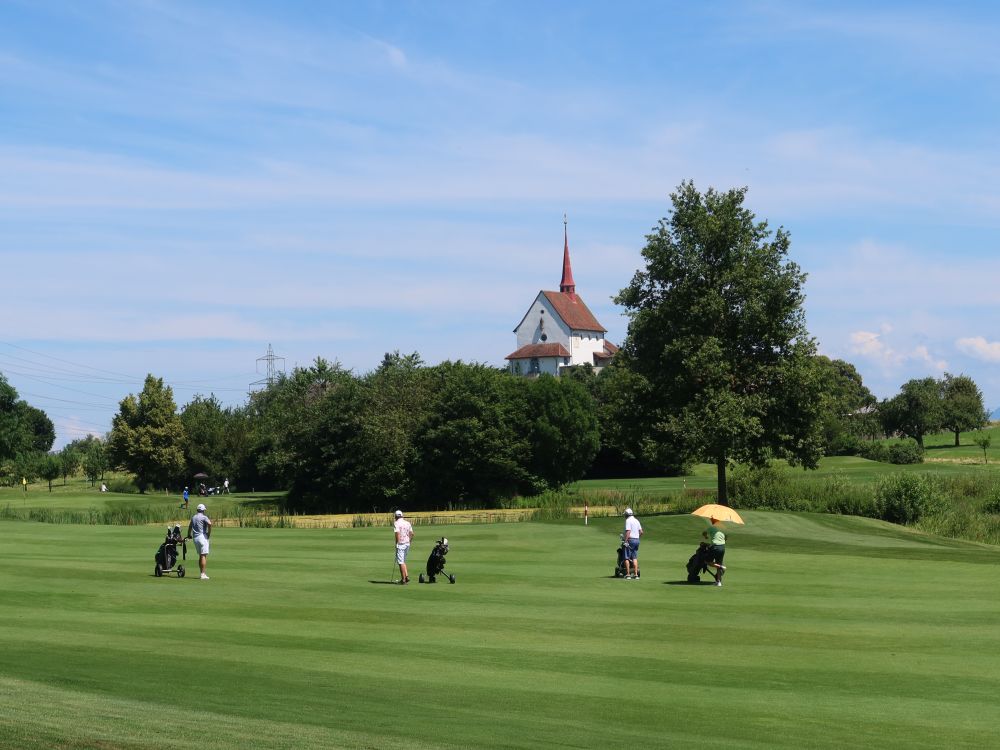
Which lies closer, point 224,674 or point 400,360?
point 224,674

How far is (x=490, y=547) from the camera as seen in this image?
42062 millimetres

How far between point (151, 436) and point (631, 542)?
103m

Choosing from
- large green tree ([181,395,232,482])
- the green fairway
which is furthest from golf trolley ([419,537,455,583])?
large green tree ([181,395,232,482])

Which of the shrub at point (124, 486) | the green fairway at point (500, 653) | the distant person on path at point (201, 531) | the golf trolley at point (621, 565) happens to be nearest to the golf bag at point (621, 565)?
the golf trolley at point (621, 565)

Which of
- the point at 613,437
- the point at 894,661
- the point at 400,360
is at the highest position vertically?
the point at 400,360

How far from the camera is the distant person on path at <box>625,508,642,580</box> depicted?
104ft

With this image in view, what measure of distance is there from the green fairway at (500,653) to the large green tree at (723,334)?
21.8 meters

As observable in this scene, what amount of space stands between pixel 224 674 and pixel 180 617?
6852 mm

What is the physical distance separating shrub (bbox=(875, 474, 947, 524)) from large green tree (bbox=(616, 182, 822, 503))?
14.0 feet

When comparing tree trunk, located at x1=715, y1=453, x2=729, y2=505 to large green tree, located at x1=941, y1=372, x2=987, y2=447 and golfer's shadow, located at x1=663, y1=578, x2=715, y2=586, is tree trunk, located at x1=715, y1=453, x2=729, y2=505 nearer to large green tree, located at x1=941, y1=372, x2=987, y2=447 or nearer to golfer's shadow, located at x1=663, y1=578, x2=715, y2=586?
golfer's shadow, located at x1=663, y1=578, x2=715, y2=586

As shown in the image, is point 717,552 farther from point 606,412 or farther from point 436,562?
point 606,412

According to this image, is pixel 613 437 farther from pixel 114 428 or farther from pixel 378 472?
pixel 114 428

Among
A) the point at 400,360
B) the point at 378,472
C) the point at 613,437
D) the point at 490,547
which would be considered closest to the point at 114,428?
the point at 400,360

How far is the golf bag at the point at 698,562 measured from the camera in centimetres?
3116
